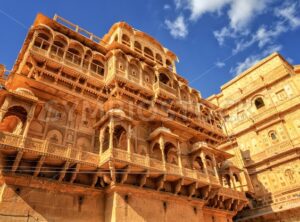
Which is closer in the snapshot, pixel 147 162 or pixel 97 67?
pixel 147 162

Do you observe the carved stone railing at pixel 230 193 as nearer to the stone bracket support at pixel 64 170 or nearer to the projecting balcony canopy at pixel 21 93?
the stone bracket support at pixel 64 170

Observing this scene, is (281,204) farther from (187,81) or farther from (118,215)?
(118,215)

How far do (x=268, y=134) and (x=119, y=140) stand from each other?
16.7 metres

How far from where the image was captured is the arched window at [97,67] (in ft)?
54.6

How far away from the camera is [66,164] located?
10695mm

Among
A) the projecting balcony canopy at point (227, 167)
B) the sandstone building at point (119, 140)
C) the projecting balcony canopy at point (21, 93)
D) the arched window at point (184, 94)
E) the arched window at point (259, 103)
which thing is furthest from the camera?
the arched window at point (259, 103)

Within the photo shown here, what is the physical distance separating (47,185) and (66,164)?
124 centimetres

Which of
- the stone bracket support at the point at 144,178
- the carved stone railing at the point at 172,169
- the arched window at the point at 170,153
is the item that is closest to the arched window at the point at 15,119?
the stone bracket support at the point at 144,178

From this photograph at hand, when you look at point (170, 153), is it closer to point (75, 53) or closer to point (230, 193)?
point (230, 193)

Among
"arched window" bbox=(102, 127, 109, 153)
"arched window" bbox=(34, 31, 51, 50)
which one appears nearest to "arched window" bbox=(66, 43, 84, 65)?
"arched window" bbox=(34, 31, 51, 50)

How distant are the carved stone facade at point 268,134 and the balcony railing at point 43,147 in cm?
1662

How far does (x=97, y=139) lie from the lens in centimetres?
Result: 1404

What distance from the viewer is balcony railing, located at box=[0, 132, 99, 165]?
9.71 m

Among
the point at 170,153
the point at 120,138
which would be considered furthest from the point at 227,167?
the point at 120,138
